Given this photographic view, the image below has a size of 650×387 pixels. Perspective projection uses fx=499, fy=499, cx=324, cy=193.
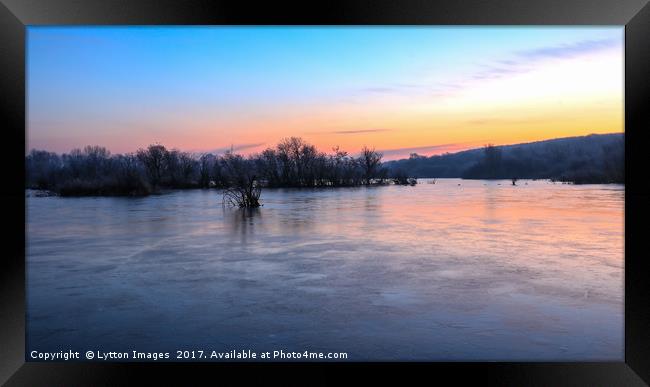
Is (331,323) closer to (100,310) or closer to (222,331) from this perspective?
(222,331)

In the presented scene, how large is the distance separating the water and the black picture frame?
0.36 metres

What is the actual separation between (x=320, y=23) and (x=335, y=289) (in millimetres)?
2919

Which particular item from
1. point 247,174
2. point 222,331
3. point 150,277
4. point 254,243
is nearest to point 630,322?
Result: point 222,331

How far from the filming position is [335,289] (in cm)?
533

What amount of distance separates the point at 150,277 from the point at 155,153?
1940 cm

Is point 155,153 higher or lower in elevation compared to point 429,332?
higher

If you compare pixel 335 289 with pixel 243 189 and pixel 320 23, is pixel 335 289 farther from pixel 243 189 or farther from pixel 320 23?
pixel 243 189

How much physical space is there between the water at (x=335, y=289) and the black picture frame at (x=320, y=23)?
1.20ft

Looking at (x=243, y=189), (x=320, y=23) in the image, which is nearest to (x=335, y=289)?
(x=320, y=23)

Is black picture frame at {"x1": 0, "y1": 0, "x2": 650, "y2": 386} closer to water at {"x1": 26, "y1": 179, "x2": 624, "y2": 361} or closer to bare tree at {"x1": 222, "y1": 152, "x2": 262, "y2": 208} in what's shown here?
water at {"x1": 26, "y1": 179, "x2": 624, "y2": 361}

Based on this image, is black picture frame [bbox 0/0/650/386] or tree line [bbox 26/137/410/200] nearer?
black picture frame [bbox 0/0/650/386]

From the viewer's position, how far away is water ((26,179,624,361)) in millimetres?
3752

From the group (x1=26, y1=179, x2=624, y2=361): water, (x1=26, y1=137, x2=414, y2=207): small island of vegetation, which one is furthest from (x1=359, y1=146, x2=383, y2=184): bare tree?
(x1=26, y1=179, x2=624, y2=361): water

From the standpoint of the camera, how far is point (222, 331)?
3943 millimetres
